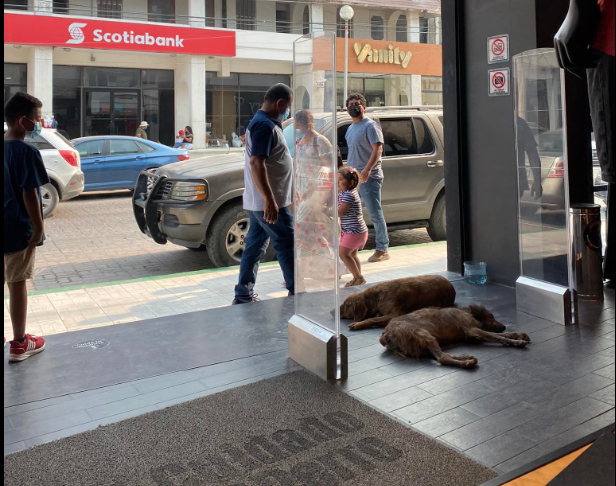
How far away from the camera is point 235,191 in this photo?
24.5 feet

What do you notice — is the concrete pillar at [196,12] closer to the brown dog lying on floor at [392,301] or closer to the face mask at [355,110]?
the face mask at [355,110]

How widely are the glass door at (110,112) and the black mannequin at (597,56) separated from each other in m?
22.2

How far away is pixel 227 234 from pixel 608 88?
591cm

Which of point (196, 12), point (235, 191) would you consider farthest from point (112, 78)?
point (235, 191)

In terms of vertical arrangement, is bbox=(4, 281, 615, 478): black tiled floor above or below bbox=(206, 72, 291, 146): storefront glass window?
below

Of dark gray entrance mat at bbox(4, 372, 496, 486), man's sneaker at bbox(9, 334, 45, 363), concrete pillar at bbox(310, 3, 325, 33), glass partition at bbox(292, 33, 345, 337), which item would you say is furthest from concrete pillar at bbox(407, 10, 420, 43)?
dark gray entrance mat at bbox(4, 372, 496, 486)

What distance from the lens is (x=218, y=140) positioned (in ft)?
80.2

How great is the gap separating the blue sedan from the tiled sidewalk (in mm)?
8411

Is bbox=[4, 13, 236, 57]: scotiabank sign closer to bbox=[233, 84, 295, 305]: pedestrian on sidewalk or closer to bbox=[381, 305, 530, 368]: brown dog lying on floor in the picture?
bbox=[233, 84, 295, 305]: pedestrian on sidewalk

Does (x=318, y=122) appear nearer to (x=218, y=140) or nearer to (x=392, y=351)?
(x=392, y=351)

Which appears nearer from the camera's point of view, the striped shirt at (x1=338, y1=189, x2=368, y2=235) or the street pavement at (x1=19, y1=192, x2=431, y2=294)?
the striped shirt at (x1=338, y1=189, x2=368, y2=235)

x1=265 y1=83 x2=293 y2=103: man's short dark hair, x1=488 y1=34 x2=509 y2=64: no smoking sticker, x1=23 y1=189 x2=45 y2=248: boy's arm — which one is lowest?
x1=23 y1=189 x2=45 y2=248: boy's arm

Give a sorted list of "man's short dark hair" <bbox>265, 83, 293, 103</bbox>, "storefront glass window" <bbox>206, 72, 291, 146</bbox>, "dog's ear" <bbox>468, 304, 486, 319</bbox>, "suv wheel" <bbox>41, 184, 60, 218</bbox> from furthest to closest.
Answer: "storefront glass window" <bbox>206, 72, 291, 146</bbox>
"suv wheel" <bbox>41, 184, 60, 218</bbox>
"man's short dark hair" <bbox>265, 83, 293, 103</bbox>
"dog's ear" <bbox>468, 304, 486, 319</bbox>

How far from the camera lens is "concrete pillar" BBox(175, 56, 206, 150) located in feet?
76.7
